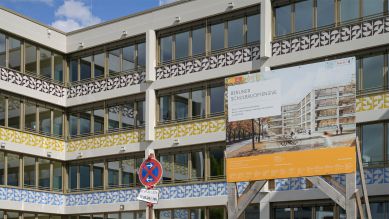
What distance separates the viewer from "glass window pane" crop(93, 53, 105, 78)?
1357 inches

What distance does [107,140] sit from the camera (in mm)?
33500

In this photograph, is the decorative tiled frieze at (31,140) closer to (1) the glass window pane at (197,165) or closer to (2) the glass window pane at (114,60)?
(2) the glass window pane at (114,60)

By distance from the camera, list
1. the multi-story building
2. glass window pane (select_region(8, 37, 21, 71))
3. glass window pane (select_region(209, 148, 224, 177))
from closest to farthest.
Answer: the multi-story building < glass window pane (select_region(209, 148, 224, 177)) < glass window pane (select_region(8, 37, 21, 71))

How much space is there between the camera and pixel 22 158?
32.8 m

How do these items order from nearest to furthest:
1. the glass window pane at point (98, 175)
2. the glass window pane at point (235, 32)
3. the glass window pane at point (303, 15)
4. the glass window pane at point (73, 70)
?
the glass window pane at point (303, 15) < the glass window pane at point (235, 32) < the glass window pane at point (98, 175) < the glass window pane at point (73, 70)

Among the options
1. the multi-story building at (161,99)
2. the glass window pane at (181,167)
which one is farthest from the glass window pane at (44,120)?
the glass window pane at (181,167)

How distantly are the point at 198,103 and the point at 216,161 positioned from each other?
8.80 ft

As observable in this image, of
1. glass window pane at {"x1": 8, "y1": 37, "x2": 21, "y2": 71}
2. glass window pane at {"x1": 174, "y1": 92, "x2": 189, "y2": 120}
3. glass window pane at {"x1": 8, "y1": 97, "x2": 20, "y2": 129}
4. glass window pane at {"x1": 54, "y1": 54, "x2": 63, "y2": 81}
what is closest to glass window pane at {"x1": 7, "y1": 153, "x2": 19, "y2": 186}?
glass window pane at {"x1": 8, "y1": 97, "x2": 20, "y2": 129}

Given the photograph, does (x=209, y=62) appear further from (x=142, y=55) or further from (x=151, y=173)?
(x=151, y=173)

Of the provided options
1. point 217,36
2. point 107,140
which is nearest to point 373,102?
point 217,36

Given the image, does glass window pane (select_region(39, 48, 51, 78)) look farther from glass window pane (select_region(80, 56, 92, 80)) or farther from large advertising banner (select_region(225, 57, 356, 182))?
large advertising banner (select_region(225, 57, 356, 182))

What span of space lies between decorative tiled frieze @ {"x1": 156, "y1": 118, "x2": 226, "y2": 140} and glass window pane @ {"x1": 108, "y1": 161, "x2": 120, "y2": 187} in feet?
9.70

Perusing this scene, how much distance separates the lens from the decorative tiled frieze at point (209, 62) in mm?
29094

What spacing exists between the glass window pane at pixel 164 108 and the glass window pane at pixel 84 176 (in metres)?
5.10
